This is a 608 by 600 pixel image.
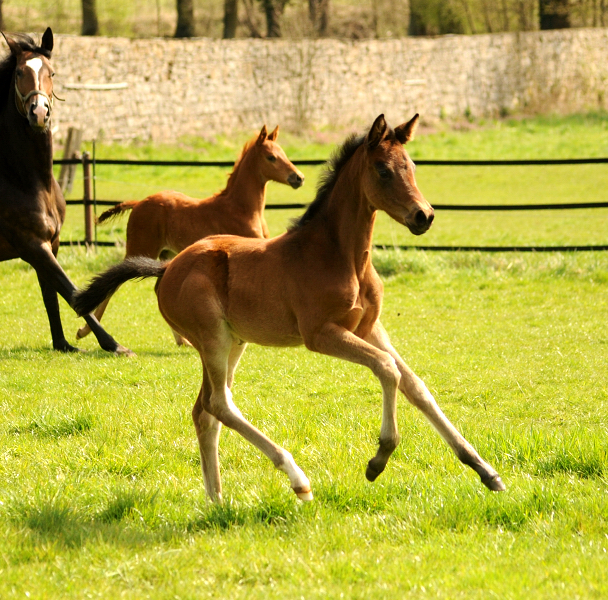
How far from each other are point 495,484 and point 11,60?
6.13m

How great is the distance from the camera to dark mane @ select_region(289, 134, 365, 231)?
4.30 metres

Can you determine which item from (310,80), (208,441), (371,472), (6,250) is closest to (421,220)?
(371,472)

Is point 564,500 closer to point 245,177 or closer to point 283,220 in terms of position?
A: point 245,177

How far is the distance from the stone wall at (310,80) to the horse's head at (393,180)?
1915cm

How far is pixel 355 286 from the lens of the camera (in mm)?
4086

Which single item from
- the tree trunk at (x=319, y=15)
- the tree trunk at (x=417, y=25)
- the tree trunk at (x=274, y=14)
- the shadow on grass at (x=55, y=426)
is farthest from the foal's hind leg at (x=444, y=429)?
the tree trunk at (x=417, y=25)

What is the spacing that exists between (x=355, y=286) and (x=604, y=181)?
1768 cm

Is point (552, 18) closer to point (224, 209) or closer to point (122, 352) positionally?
point (224, 209)

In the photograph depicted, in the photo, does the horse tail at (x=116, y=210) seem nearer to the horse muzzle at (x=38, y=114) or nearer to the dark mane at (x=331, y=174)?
the horse muzzle at (x=38, y=114)

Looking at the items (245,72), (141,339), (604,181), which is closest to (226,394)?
(141,339)

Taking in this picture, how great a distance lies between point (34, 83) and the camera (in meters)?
7.20

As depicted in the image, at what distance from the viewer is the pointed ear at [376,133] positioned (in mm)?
3959

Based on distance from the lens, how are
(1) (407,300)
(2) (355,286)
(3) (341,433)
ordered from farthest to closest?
(1) (407,300)
(3) (341,433)
(2) (355,286)

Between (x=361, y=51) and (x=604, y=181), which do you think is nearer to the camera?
(x=604, y=181)
